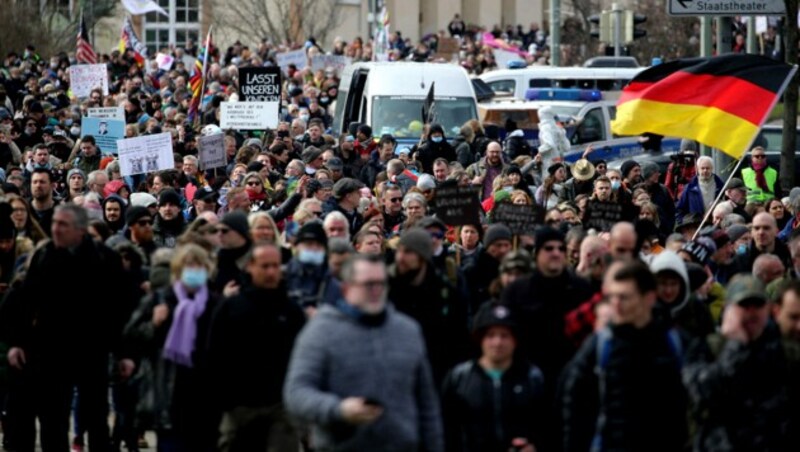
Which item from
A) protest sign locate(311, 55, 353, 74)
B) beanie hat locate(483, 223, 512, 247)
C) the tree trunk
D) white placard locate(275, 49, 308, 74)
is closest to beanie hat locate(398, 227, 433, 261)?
beanie hat locate(483, 223, 512, 247)

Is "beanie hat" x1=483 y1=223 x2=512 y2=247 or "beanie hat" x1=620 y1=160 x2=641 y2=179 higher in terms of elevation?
"beanie hat" x1=620 y1=160 x2=641 y2=179

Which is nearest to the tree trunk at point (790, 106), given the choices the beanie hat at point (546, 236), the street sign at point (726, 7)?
the street sign at point (726, 7)

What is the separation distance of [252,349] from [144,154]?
11090mm

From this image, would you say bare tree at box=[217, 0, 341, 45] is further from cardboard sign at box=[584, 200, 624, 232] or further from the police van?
cardboard sign at box=[584, 200, 624, 232]

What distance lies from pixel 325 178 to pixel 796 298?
34.3ft

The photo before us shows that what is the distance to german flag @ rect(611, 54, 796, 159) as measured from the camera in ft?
52.5

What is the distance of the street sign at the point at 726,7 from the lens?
776 inches

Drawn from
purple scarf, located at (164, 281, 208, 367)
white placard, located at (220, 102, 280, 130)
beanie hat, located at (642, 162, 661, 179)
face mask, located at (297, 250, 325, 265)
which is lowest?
purple scarf, located at (164, 281, 208, 367)

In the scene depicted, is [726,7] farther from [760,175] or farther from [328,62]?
[328,62]

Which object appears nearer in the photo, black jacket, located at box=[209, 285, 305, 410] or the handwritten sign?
black jacket, located at box=[209, 285, 305, 410]

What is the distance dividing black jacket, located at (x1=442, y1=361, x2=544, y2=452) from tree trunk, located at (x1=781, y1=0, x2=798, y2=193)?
10.7m

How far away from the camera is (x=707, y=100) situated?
1622 cm

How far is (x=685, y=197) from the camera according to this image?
21094mm

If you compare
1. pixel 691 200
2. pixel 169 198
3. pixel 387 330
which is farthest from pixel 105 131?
pixel 387 330
